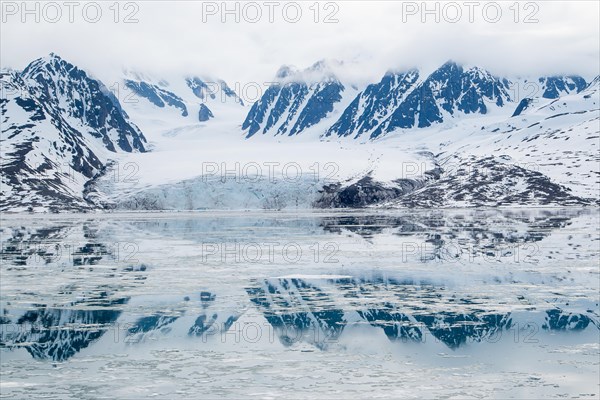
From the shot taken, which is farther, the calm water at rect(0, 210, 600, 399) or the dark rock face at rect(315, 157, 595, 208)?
the dark rock face at rect(315, 157, 595, 208)

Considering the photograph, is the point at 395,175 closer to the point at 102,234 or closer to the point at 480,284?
the point at 102,234

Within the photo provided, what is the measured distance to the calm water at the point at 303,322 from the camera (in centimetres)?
2316

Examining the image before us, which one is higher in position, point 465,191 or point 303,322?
point 465,191

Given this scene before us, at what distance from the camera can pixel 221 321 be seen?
107ft

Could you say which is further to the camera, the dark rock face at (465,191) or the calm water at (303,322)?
the dark rock face at (465,191)

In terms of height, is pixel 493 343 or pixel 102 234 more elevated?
pixel 102 234

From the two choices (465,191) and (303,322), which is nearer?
(303,322)

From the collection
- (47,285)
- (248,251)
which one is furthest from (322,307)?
(248,251)

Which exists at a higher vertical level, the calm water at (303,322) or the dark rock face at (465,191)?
the dark rock face at (465,191)

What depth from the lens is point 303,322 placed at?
3219cm

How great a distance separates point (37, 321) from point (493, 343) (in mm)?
17472

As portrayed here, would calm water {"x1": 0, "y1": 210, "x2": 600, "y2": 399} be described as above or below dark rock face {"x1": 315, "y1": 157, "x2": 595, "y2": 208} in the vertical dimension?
below

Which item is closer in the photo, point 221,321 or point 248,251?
Result: point 221,321

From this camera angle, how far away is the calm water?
23156 mm
